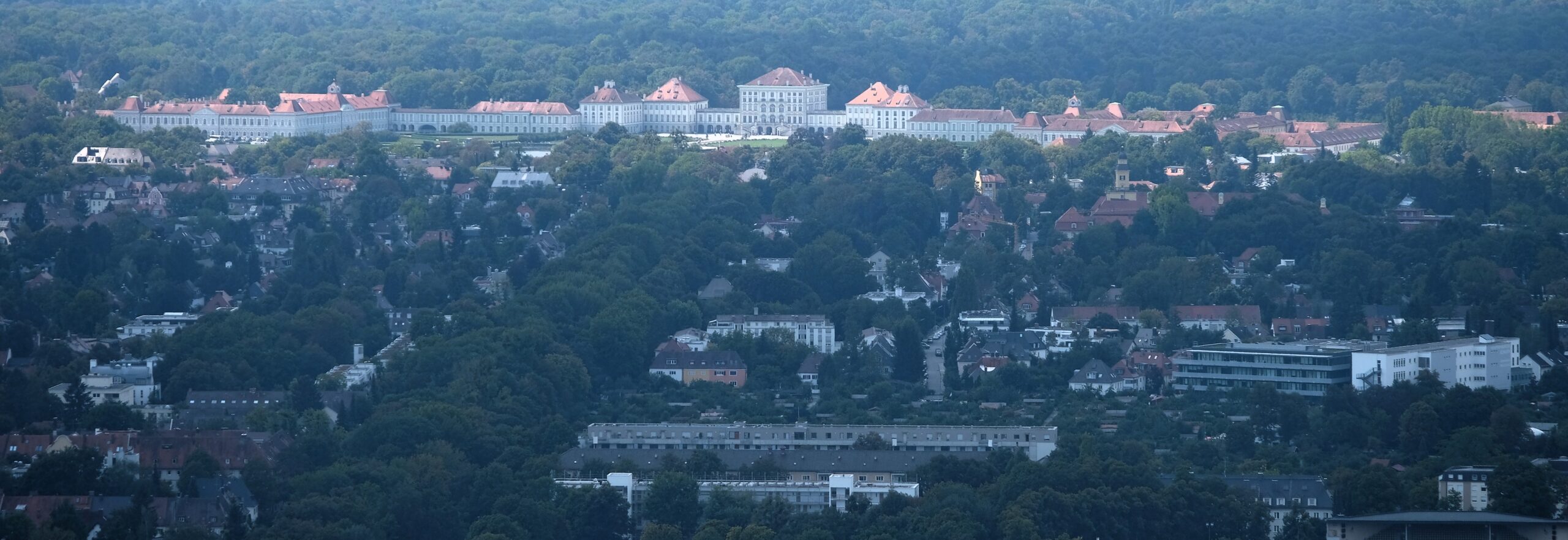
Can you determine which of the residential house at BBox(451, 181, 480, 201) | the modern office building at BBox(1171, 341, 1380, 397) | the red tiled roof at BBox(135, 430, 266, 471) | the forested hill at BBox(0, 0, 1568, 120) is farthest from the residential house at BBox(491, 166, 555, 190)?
the red tiled roof at BBox(135, 430, 266, 471)

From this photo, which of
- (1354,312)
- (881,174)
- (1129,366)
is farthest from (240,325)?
(881,174)

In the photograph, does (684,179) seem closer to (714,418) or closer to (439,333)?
(439,333)

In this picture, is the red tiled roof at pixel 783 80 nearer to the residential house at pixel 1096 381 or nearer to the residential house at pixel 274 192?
the residential house at pixel 274 192

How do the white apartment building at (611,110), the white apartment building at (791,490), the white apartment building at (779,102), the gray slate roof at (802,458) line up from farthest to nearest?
the white apartment building at (779,102) → the white apartment building at (611,110) → the gray slate roof at (802,458) → the white apartment building at (791,490)

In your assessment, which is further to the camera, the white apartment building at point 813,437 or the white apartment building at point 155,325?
the white apartment building at point 155,325

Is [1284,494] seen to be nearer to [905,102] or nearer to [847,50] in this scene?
[905,102]

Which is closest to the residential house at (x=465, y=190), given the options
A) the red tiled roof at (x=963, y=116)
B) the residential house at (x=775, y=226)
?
the residential house at (x=775, y=226)

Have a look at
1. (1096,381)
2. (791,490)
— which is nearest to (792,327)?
(1096,381)
